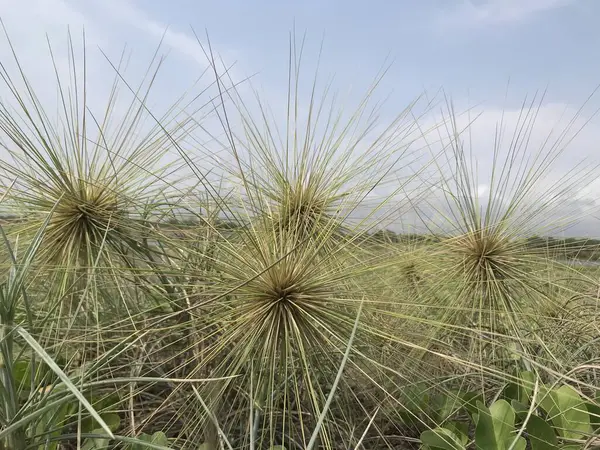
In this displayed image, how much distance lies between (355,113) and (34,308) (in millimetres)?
873

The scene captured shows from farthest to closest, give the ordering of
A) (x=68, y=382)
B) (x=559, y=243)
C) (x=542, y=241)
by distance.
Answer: (x=559, y=243)
(x=542, y=241)
(x=68, y=382)

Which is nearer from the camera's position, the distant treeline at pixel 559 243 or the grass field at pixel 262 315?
the grass field at pixel 262 315

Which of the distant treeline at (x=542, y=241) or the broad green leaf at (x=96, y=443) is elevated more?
the distant treeline at (x=542, y=241)

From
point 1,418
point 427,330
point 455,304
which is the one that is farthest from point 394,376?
point 1,418

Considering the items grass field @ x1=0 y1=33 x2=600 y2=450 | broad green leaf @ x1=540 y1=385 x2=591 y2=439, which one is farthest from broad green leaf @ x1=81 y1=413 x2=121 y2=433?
broad green leaf @ x1=540 y1=385 x2=591 y2=439

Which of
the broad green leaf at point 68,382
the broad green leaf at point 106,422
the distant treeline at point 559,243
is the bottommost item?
the broad green leaf at point 106,422

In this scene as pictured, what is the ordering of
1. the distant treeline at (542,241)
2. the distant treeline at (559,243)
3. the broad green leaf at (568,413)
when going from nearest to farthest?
1. the broad green leaf at (568,413)
2. the distant treeline at (542,241)
3. the distant treeline at (559,243)

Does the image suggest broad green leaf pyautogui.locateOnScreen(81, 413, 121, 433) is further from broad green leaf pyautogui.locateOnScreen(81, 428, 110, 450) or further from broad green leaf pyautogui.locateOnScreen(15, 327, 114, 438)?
broad green leaf pyautogui.locateOnScreen(15, 327, 114, 438)

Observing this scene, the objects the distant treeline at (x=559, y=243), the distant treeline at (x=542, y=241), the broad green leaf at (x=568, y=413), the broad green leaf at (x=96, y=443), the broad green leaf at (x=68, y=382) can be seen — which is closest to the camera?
the broad green leaf at (x=68, y=382)

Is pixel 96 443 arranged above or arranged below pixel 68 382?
below

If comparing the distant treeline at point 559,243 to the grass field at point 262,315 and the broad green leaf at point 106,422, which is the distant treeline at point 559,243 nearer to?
the grass field at point 262,315

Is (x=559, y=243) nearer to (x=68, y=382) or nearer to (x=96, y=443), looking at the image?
(x=96, y=443)

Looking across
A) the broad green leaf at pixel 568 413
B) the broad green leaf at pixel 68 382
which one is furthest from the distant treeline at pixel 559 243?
the broad green leaf at pixel 68 382

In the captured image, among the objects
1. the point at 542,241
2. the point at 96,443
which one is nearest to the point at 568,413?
the point at 542,241
